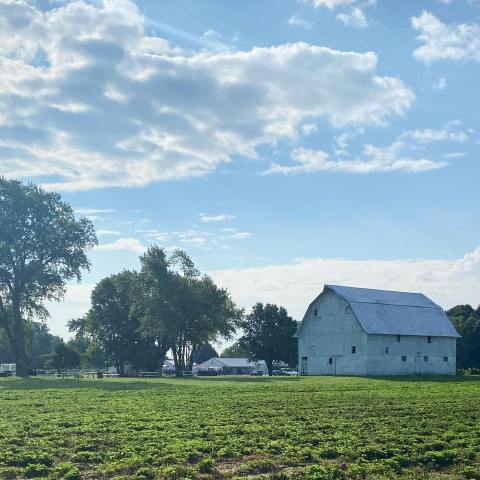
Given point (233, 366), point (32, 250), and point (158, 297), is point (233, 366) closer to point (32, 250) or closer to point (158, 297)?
point (158, 297)

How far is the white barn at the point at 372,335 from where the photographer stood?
7875 cm

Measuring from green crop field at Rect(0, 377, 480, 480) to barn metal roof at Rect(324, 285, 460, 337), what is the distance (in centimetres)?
5102

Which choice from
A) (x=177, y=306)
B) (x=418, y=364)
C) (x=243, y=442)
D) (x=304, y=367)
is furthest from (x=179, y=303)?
(x=243, y=442)

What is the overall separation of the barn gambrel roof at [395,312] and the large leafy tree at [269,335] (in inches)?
1328

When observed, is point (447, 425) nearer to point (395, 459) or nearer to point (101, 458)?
point (395, 459)

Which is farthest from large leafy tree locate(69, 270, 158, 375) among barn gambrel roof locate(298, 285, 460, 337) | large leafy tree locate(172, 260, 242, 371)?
barn gambrel roof locate(298, 285, 460, 337)

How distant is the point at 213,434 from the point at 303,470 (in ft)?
18.6

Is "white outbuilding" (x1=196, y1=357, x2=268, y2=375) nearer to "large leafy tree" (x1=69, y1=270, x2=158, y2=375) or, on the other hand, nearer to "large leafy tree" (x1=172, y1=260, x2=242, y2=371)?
"large leafy tree" (x1=69, y1=270, x2=158, y2=375)

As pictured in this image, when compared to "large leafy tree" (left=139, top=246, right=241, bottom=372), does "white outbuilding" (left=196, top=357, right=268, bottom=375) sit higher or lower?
lower

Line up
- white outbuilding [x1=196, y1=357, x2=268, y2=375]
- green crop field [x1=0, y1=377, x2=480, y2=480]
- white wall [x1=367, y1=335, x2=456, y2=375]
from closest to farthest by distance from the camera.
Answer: green crop field [x1=0, y1=377, x2=480, y2=480] < white wall [x1=367, y1=335, x2=456, y2=375] < white outbuilding [x1=196, y1=357, x2=268, y2=375]

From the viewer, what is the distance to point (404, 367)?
80.5m

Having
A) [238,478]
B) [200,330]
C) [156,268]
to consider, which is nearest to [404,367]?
[200,330]

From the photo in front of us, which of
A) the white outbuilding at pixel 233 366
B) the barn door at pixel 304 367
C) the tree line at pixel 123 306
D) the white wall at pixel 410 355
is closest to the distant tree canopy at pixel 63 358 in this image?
the tree line at pixel 123 306

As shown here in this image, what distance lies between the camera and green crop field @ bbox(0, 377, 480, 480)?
15.3 metres
